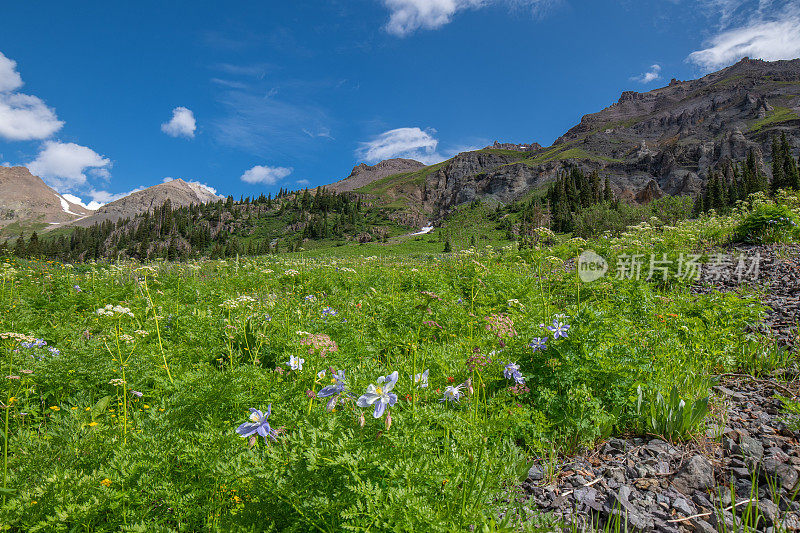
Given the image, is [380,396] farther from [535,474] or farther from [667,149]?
[667,149]

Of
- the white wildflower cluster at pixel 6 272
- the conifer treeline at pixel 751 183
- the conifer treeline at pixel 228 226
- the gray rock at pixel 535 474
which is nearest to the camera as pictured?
the gray rock at pixel 535 474

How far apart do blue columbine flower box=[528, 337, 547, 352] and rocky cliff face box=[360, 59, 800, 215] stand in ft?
318

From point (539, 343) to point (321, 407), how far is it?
6.65 feet

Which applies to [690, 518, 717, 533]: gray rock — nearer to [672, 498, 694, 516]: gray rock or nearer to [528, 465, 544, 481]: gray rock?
[672, 498, 694, 516]: gray rock

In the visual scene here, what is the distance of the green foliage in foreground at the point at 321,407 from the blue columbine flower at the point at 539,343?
9cm

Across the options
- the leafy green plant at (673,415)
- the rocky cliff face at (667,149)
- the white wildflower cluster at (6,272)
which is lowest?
the leafy green plant at (673,415)

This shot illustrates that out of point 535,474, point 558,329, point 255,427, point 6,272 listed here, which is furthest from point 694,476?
point 6,272

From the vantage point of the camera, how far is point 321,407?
2406 millimetres

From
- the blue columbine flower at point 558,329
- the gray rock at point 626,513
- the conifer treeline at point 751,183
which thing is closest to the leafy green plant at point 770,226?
the blue columbine flower at point 558,329

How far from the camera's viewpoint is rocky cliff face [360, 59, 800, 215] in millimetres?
89625

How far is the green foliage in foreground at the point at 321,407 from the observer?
1.79 m

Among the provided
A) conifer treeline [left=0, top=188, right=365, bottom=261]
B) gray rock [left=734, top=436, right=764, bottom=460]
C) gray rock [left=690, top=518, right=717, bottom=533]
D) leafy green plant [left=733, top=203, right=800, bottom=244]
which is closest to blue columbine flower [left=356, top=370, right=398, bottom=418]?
gray rock [left=690, top=518, right=717, bottom=533]

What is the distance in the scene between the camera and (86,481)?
73.6 inches

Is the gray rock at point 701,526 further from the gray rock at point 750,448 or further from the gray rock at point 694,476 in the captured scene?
the gray rock at point 750,448
